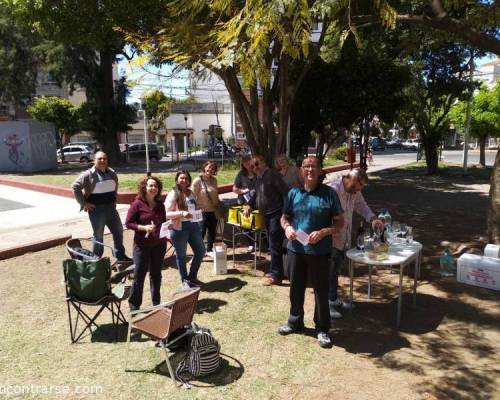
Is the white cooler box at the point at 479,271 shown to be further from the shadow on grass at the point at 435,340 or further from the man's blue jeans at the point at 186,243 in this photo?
the man's blue jeans at the point at 186,243

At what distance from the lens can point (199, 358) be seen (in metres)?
3.83

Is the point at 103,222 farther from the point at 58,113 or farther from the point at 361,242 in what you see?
the point at 58,113

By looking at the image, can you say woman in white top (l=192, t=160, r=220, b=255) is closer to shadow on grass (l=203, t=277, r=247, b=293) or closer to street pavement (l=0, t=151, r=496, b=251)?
shadow on grass (l=203, t=277, r=247, b=293)

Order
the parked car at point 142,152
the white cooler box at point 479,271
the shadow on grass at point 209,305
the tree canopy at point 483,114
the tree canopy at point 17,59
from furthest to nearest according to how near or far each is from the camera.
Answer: the parked car at point 142,152 → the tree canopy at point 17,59 → the tree canopy at point 483,114 → the white cooler box at point 479,271 → the shadow on grass at point 209,305

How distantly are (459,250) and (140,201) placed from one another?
208 inches

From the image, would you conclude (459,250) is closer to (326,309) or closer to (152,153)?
(326,309)

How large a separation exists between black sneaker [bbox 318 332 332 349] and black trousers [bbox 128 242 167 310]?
179 cm

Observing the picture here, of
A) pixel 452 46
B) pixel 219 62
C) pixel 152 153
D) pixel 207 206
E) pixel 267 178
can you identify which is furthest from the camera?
pixel 152 153

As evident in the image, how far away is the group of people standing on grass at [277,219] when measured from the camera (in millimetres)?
4117

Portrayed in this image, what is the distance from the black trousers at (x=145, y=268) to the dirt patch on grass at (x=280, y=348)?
1.45 ft

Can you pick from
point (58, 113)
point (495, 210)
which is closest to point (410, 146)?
point (58, 113)

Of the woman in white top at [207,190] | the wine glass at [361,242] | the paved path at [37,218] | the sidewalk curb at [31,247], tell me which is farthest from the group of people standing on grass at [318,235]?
the paved path at [37,218]

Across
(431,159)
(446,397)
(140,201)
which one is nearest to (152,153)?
(431,159)

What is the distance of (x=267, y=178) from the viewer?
19.5 feet
